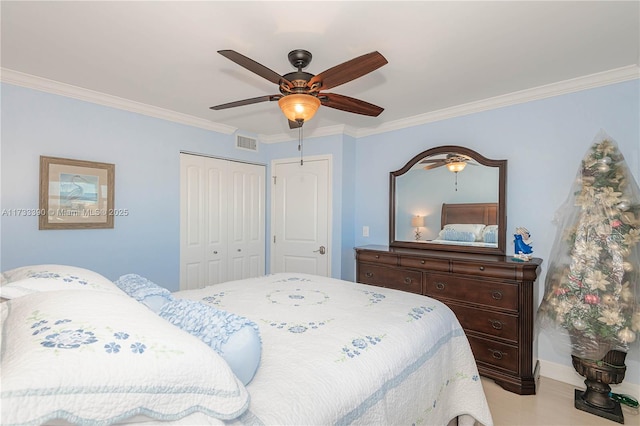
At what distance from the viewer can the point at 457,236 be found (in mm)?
3129

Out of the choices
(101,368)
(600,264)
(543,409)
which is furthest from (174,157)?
(543,409)

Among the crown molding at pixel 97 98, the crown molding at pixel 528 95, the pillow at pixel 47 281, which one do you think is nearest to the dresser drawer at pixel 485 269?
the crown molding at pixel 528 95

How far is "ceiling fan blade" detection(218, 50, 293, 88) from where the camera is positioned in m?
1.54

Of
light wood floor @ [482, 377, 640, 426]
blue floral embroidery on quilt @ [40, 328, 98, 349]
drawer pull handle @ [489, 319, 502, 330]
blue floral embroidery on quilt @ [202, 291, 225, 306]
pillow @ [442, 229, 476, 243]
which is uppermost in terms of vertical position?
pillow @ [442, 229, 476, 243]

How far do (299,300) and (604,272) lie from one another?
205 centimetres

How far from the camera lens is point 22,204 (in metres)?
2.50

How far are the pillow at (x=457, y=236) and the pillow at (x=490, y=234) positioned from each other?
0.31ft

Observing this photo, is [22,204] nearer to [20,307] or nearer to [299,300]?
[20,307]

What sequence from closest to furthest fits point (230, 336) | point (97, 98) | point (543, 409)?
point (230, 336) → point (543, 409) → point (97, 98)

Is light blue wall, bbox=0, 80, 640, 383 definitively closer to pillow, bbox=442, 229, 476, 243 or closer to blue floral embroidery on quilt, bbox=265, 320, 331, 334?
pillow, bbox=442, 229, 476, 243

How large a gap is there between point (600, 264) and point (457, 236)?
1.13 m

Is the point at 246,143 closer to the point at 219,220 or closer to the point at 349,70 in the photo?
the point at 219,220

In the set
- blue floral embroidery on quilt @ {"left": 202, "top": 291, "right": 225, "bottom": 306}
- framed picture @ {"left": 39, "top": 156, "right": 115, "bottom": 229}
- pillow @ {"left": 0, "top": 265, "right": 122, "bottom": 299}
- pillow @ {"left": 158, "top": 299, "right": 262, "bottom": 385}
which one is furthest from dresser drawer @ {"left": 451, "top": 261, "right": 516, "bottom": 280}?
framed picture @ {"left": 39, "top": 156, "right": 115, "bottom": 229}

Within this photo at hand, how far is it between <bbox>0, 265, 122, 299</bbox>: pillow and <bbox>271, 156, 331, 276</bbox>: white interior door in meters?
2.63
